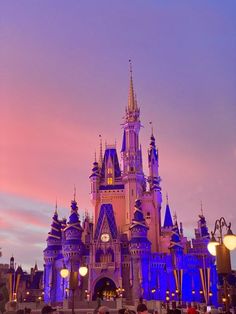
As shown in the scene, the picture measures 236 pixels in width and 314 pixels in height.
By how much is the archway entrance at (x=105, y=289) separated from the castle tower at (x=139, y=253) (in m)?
7.04

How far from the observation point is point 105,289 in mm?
90625

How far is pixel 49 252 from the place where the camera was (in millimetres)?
95875

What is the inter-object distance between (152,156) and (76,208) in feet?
72.2

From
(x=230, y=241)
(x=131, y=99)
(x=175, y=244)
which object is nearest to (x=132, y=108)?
(x=131, y=99)

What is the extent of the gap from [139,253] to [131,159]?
22.1 metres

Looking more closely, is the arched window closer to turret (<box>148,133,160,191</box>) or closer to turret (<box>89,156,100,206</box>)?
turret (<box>89,156,100,206</box>)

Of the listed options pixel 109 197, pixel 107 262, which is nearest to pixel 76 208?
pixel 109 197

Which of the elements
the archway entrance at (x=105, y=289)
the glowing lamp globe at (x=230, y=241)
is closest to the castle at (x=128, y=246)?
the archway entrance at (x=105, y=289)

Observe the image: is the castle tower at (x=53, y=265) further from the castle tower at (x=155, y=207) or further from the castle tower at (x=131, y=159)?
the castle tower at (x=155, y=207)

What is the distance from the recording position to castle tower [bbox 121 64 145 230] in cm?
9494

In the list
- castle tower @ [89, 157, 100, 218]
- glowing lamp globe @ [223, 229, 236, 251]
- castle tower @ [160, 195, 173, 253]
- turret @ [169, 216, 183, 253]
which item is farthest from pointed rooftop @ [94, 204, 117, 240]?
glowing lamp globe @ [223, 229, 236, 251]

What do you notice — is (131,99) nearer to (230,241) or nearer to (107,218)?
(107,218)

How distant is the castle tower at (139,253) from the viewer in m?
82.9

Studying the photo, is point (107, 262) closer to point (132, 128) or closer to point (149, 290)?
point (149, 290)
